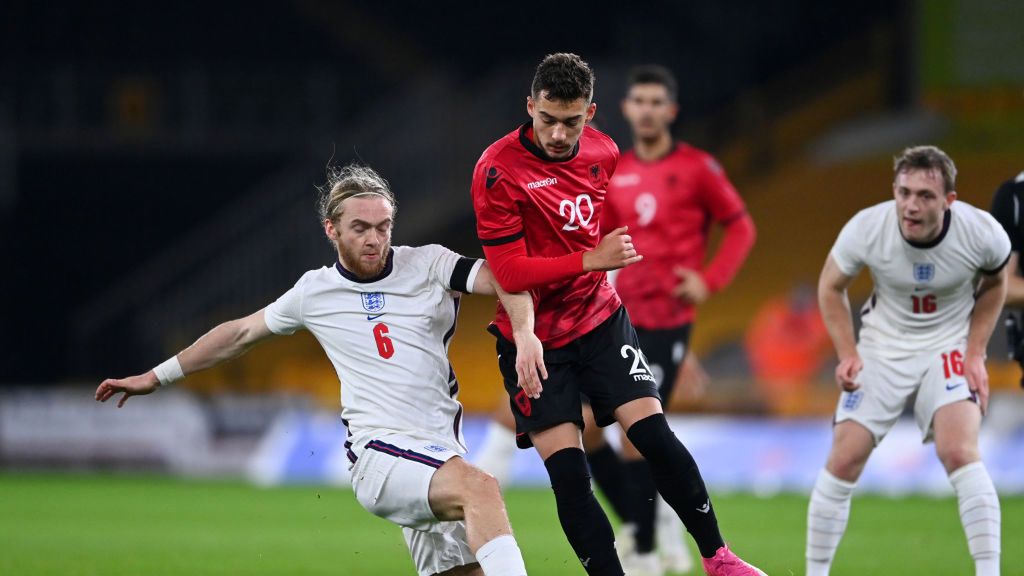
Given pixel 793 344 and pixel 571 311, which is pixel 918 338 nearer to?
pixel 571 311

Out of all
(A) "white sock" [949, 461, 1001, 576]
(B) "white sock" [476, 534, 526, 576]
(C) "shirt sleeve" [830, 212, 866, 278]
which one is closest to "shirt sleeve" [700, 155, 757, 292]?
(C) "shirt sleeve" [830, 212, 866, 278]

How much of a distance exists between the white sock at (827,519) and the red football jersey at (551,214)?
4.28 feet

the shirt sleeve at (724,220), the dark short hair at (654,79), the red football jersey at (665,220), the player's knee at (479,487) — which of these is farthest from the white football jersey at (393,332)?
the shirt sleeve at (724,220)

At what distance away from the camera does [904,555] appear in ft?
28.9

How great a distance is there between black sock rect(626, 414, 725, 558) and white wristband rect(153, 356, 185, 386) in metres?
1.89

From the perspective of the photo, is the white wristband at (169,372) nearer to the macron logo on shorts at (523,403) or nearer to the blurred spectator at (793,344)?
the macron logo on shorts at (523,403)

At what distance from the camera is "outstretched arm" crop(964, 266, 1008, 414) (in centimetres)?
652

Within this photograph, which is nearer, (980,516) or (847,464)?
(980,516)

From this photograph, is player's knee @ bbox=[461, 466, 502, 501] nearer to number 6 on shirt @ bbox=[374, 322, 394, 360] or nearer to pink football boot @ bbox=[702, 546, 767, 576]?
number 6 on shirt @ bbox=[374, 322, 394, 360]

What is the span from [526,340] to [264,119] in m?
17.8

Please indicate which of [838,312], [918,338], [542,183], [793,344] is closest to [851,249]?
[838,312]

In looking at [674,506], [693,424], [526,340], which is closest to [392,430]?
[526,340]

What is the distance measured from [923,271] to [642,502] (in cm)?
194

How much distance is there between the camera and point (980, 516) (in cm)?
631
